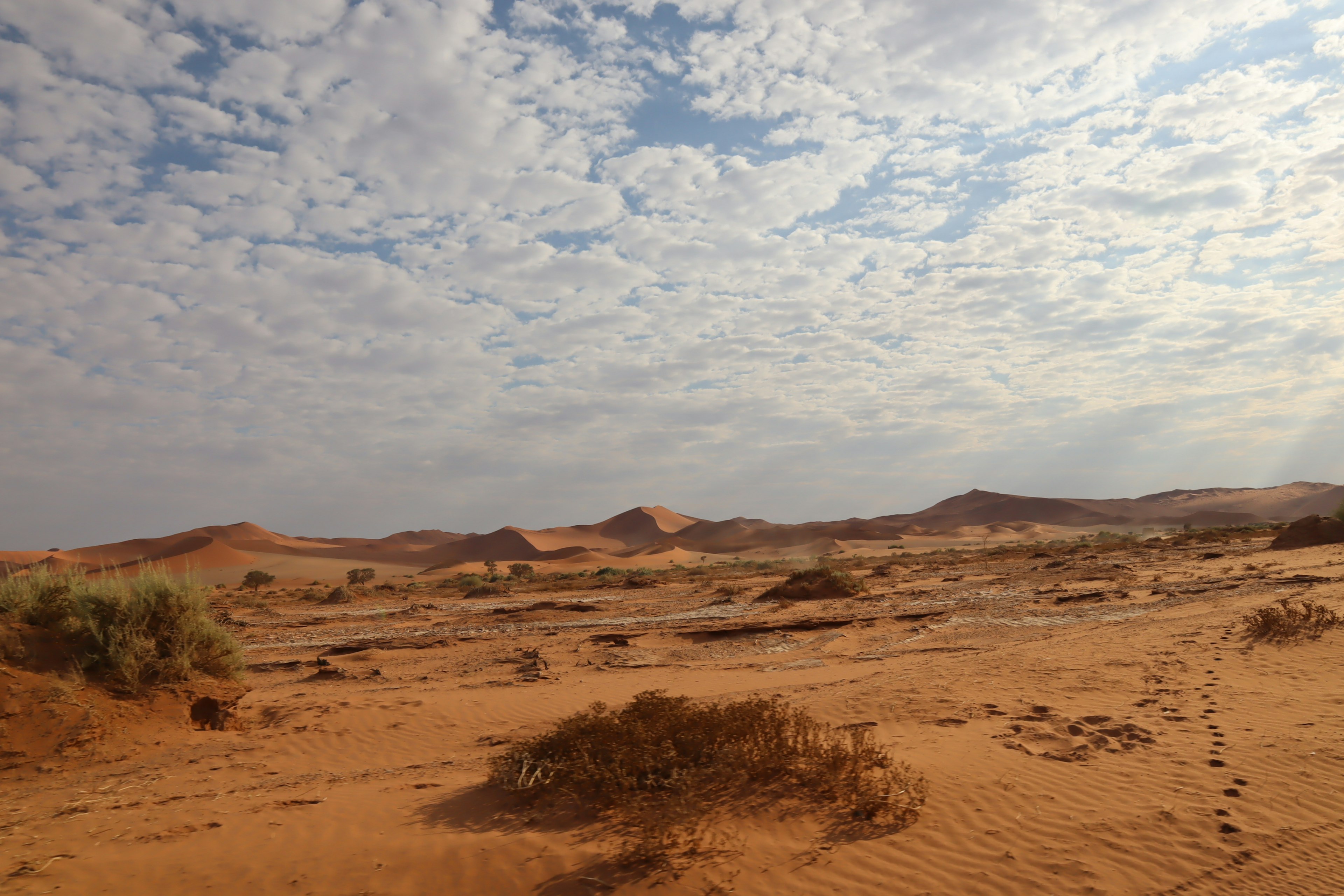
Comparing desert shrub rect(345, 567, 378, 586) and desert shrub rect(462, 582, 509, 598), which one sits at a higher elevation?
desert shrub rect(345, 567, 378, 586)

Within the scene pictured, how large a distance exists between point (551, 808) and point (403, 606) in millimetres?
24266

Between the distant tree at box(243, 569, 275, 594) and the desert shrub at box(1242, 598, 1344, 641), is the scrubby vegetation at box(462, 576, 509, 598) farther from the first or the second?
the desert shrub at box(1242, 598, 1344, 641)

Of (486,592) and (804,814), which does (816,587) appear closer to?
(486,592)

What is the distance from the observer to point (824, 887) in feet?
13.6

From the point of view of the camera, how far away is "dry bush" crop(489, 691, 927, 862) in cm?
489

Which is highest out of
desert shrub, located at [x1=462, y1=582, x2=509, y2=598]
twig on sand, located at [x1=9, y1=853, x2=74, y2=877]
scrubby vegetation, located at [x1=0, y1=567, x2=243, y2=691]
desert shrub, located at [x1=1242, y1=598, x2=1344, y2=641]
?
scrubby vegetation, located at [x1=0, y1=567, x2=243, y2=691]

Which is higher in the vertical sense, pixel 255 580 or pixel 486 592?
pixel 255 580

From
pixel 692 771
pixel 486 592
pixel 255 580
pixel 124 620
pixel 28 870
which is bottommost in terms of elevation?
pixel 486 592

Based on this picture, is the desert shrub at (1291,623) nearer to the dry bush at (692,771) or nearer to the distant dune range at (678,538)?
the dry bush at (692,771)

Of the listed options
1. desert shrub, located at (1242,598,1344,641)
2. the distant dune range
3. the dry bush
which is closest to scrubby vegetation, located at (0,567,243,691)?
the dry bush

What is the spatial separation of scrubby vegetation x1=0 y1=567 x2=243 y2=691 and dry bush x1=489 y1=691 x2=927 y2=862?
5172 millimetres

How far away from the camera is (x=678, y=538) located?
297ft

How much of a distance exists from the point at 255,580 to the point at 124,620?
33.2 meters

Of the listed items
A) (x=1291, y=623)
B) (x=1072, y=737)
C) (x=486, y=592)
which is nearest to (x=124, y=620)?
(x=1072, y=737)
